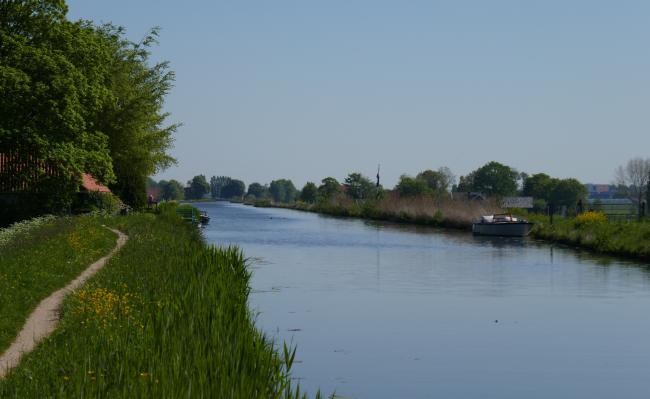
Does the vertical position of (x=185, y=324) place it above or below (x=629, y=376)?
above

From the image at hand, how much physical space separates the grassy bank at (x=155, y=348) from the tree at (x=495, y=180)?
159 meters

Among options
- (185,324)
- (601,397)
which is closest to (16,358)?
(185,324)

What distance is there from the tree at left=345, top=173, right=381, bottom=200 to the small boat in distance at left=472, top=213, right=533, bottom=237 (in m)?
116

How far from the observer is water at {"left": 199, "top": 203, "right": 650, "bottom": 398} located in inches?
698

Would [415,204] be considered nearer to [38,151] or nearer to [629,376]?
[38,151]

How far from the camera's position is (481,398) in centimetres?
1641

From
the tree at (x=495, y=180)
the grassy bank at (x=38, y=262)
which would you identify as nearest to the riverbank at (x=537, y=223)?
the grassy bank at (x=38, y=262)

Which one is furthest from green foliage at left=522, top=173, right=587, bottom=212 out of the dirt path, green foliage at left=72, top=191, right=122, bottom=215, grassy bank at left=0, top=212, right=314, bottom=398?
grassy bank at left=0, top=212, right=314, bottom=398

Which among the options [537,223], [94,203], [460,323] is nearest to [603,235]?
[537,223]

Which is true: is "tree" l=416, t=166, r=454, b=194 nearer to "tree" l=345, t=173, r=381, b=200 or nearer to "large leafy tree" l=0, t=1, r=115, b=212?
"tree" l=345, t=173, r=381, b=200

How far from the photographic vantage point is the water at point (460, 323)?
58.2ft

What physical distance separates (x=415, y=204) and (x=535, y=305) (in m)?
67.1

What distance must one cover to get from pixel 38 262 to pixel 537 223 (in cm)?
5305

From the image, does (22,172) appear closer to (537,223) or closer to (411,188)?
(537,223)
